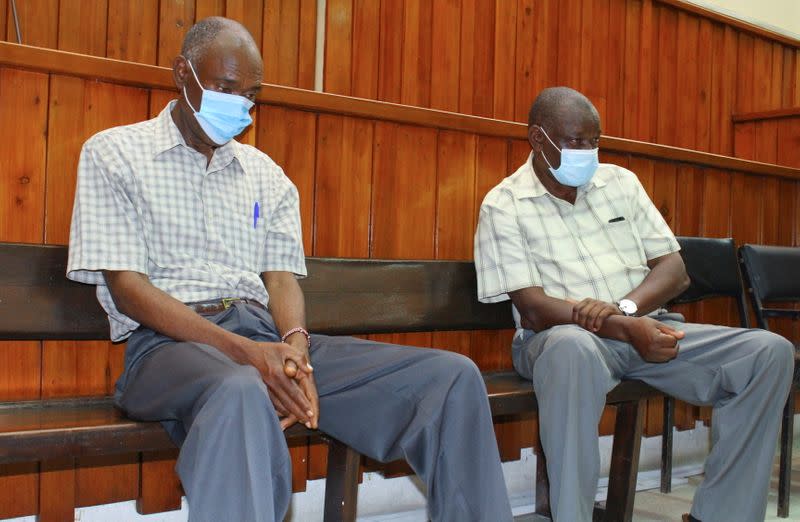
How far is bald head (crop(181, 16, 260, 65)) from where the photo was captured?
81.1 inches

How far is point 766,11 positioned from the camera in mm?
5594

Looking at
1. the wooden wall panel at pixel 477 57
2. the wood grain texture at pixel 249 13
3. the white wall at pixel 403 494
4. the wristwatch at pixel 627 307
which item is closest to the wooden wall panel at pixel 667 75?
the wooden wall panel at pixel 477 57

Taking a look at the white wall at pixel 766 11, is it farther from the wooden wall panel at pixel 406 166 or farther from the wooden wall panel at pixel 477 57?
the wooden wall panel at pixel 477 57

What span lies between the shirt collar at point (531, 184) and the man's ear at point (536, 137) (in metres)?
0.04

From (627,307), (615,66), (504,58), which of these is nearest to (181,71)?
(627,307)

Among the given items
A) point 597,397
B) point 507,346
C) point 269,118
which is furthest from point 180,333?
point 507,346

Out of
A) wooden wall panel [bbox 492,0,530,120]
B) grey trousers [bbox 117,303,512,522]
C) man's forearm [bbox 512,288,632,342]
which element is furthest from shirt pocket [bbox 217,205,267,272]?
wooden wall panel [bbox 492,0,530,120]

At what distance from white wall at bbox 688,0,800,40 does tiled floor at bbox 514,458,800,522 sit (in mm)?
2776

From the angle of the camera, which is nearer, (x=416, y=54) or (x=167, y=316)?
(x=167, y=316)

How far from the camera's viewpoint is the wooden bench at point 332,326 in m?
1.73

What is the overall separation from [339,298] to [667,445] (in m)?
1.44

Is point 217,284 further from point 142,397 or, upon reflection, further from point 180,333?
point 142,397

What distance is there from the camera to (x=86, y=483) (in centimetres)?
224

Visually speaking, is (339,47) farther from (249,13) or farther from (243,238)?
(243,238)
